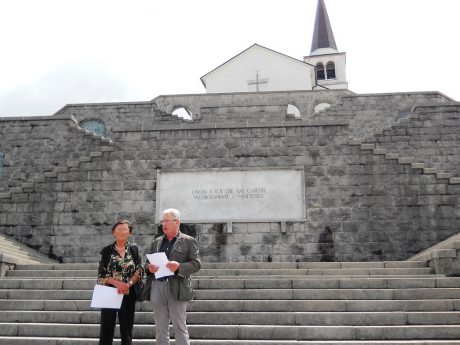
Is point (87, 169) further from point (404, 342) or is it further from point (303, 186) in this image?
point (404, 342)

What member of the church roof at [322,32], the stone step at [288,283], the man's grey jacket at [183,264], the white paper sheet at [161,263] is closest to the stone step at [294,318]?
the stone step at [288,283]

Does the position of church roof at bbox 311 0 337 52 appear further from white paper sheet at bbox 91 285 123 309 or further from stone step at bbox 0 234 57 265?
white paper sheet at bbox 91 285 123 309

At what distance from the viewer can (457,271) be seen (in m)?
7.72

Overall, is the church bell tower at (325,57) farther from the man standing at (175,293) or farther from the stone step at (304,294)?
the man standing at (175,293)

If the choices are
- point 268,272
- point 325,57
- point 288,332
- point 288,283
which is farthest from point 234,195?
point 325,57

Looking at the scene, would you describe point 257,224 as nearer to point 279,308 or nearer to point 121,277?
point 279,308

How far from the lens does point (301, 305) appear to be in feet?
22.6

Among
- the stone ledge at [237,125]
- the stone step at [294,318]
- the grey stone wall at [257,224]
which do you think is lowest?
the stone step at [294,318]

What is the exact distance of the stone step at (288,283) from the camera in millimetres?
7410

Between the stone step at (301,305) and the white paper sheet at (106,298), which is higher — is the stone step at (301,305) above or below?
below

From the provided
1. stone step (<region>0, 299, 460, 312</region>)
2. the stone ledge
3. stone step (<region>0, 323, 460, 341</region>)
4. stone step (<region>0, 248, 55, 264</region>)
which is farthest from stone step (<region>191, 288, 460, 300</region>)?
the stone ledge

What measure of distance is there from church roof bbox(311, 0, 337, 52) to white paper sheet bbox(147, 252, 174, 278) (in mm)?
51935

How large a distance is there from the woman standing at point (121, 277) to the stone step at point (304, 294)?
7.07 ft

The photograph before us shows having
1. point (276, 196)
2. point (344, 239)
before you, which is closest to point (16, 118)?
point (276, 196)
